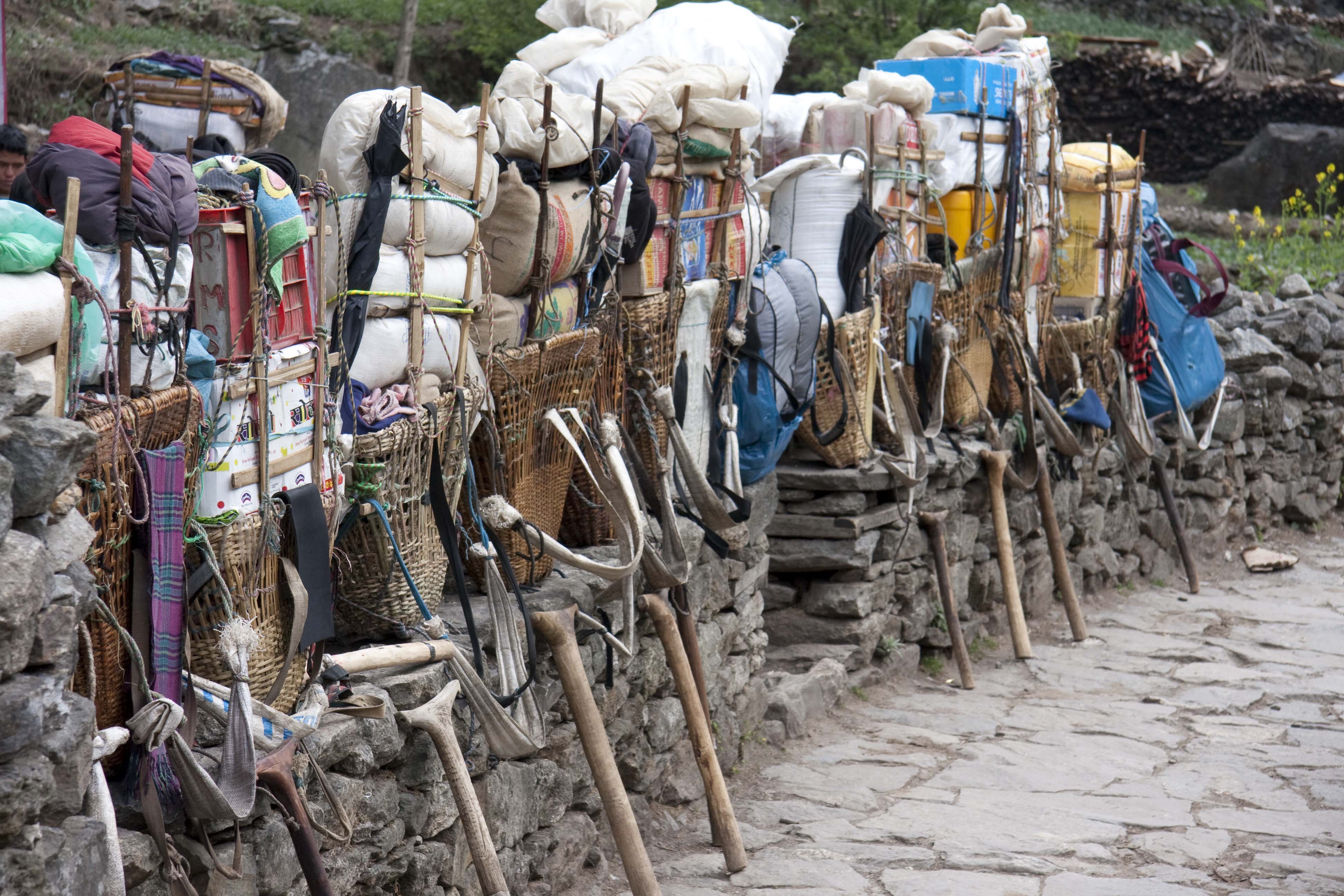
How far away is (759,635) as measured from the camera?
5.77 meters

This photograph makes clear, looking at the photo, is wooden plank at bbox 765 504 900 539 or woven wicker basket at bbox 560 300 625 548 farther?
wooden plank at bbox 765 504 900 539

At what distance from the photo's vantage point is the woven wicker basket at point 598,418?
4.31 meters

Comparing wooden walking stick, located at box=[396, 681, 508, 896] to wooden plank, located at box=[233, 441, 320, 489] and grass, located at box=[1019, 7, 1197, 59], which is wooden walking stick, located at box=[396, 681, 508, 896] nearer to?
wooden plank, located at box=[233, 441, 320, 489]

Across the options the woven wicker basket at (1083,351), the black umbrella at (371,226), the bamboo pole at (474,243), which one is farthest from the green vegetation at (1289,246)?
the black umbrella at (371,226)

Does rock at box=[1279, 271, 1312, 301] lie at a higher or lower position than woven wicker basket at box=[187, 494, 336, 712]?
lower

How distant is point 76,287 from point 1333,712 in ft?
19.9

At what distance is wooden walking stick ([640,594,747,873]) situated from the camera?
175 inches

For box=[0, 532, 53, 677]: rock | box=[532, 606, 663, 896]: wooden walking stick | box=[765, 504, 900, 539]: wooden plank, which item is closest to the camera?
box=[0, 532, 53, 677]: rock

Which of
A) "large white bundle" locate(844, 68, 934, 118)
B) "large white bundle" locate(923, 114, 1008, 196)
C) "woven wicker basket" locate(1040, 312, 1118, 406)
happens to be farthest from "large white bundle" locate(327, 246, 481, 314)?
"woven wicker basket" locate(1040, 312, 1118, 406)

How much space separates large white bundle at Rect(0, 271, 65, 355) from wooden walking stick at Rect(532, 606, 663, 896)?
1.83 m

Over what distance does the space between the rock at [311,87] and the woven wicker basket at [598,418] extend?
632 centimetres

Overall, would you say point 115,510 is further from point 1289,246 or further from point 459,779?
point 1289,246

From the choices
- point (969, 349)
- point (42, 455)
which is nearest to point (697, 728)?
point (42, 455)

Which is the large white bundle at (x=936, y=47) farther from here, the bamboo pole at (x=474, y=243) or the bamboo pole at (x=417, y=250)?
the bamboo pole at (x=417, y=250)
